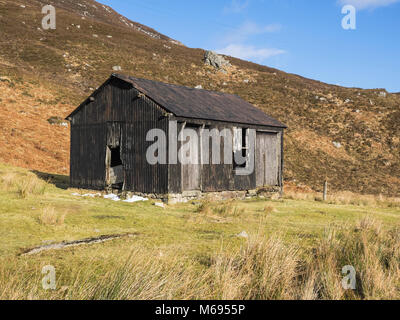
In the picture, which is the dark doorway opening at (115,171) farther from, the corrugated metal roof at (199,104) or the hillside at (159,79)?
the hillside at (159,79)

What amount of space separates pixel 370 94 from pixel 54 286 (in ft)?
215

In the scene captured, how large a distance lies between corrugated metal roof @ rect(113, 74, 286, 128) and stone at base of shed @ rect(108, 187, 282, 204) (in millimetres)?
3444

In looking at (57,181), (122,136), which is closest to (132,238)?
(122,136)

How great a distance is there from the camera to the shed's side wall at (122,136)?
1798 cm

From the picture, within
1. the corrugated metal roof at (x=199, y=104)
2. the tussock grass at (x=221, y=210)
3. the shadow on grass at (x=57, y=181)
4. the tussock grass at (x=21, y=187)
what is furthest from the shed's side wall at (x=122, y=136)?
the tussock grass at (x=21, y=187)

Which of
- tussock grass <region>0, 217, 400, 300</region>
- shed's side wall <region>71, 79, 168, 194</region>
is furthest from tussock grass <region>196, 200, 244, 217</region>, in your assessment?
tussock grass <region>0, 217, 400, 300</region>

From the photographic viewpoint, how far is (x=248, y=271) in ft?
20.6

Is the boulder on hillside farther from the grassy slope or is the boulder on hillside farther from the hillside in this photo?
the grassy slope

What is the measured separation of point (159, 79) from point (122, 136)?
109ft

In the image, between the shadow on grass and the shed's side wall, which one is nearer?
the shed's side wall

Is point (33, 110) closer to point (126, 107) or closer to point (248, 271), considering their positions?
point (126, 107)

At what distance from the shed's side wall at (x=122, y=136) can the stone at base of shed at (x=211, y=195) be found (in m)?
0.27

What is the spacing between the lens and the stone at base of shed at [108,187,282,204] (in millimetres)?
17641
